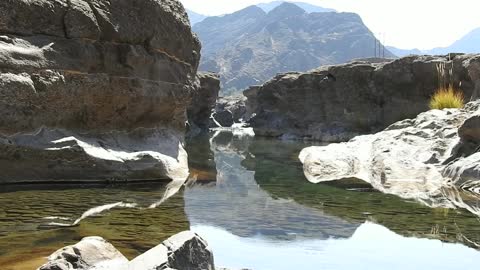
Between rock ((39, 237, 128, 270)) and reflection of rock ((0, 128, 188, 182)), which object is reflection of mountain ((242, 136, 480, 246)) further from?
rock ((39, 237, 128, 270))

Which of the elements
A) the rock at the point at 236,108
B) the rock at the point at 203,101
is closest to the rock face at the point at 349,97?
the rock at the point at 203,101

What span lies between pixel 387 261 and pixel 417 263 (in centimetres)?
40

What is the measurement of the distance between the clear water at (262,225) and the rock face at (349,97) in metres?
20.3

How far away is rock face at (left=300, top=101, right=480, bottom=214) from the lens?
13.6m

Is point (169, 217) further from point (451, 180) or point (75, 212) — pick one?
point (451, 180)

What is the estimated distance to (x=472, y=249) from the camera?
7812 mm

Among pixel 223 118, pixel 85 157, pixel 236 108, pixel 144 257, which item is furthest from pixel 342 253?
pixel 236 108

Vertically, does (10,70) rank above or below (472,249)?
above

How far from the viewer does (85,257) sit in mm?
5344

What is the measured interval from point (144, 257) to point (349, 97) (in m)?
38.8

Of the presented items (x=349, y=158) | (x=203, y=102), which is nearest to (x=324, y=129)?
(x=203, y=102)

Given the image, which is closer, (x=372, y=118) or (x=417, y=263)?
(x=417, y=263)

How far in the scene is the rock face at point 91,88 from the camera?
12.5 m

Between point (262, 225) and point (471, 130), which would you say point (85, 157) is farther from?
point (471, 130)
